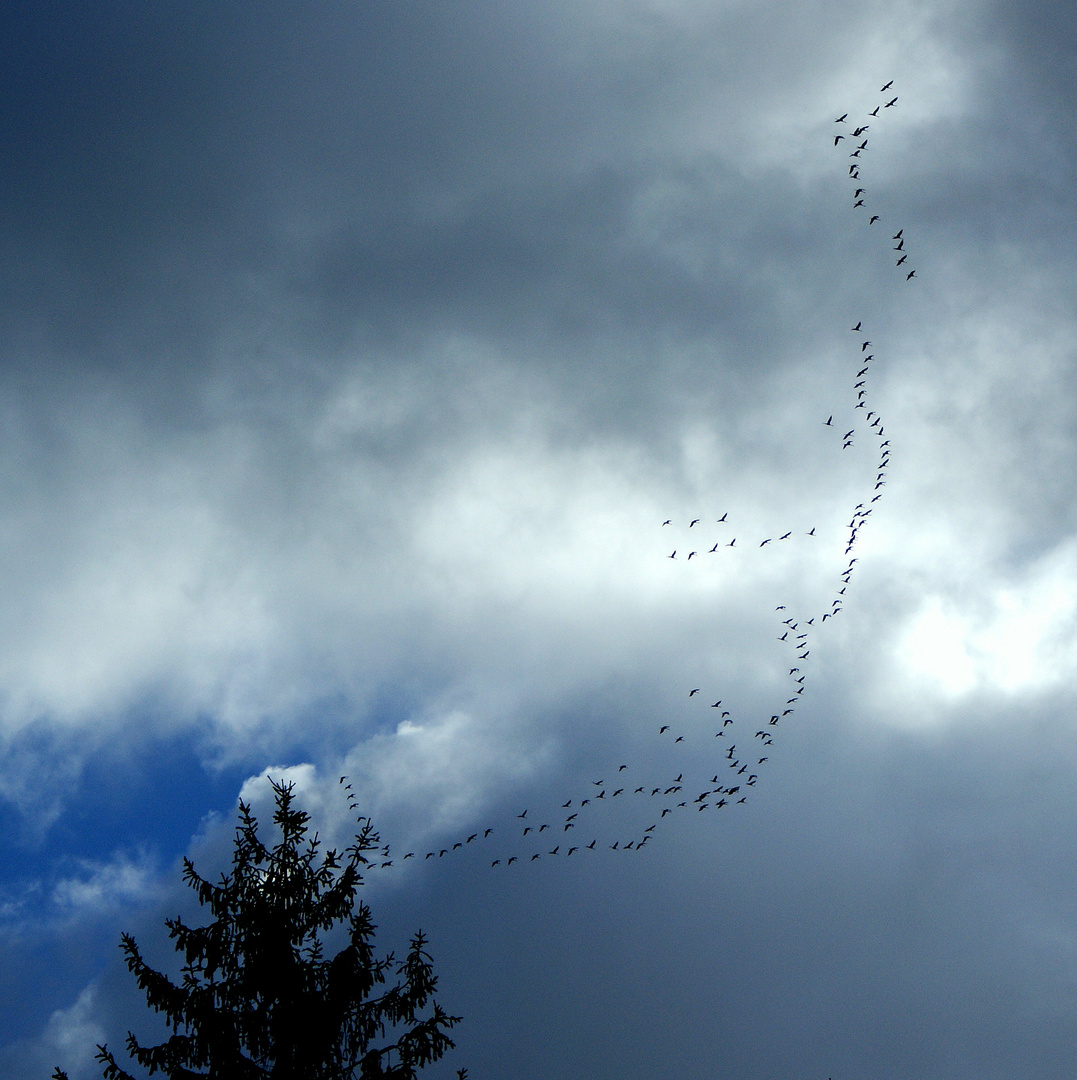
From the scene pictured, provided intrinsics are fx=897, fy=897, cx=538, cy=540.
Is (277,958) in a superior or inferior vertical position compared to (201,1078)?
superior

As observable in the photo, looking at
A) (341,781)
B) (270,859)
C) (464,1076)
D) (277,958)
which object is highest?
(341,781)

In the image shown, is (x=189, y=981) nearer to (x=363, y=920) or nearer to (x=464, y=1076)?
(x=363, y=920)

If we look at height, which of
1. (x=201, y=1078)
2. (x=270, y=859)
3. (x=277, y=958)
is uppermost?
(x=270, y=859)

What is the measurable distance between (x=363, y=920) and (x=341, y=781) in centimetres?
1919

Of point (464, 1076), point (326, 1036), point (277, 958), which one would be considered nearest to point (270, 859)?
point (277, 958)

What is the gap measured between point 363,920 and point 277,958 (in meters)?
1.75

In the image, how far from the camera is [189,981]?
16.8 meters

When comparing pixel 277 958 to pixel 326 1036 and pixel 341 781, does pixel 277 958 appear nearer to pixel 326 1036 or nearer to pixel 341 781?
pixel 326 1036

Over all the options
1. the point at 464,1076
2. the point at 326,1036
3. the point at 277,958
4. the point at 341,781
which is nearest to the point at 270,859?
the point at 277,958

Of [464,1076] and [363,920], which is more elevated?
[363,920]

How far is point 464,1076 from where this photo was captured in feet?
59.5

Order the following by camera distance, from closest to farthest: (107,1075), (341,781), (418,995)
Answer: (107,1075)
(418,995)
(341,781)

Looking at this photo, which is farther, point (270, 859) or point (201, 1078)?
point (270, 859)

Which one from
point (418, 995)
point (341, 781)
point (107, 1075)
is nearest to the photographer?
point (107, 1075)
